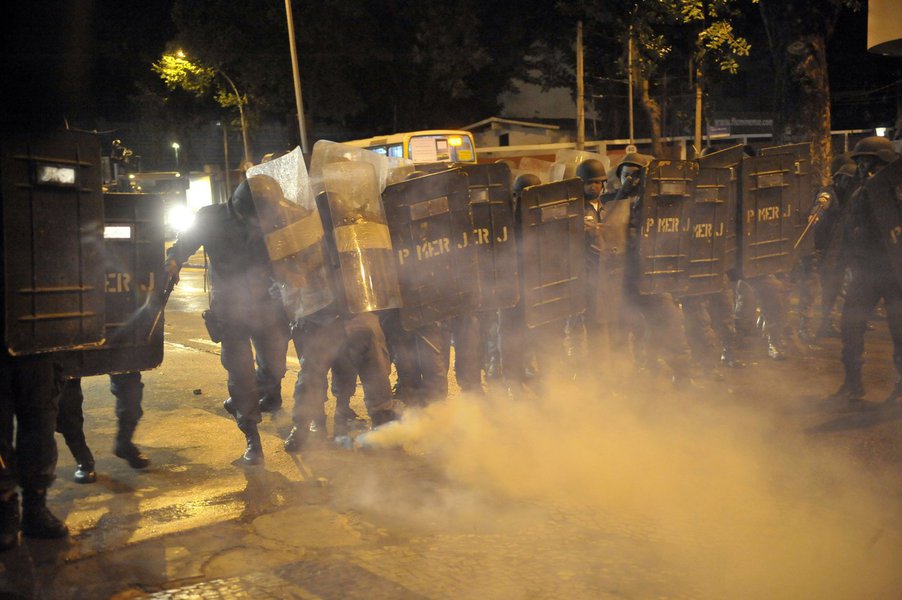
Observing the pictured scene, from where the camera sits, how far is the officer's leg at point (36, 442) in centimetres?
434

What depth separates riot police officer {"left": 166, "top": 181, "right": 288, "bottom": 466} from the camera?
18.9 feet

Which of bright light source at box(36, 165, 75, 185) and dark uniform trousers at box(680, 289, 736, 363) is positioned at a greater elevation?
bright light source at box(36, 165, 75, 185)

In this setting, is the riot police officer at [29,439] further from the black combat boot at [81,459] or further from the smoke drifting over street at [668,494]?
the smoke drifting over street at [668,494]

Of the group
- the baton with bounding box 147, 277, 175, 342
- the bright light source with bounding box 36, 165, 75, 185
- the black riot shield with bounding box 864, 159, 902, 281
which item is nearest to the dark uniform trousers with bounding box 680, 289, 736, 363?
the black riot shield with bounding box 864, 159, 902, 281

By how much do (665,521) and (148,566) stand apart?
2.46 metres

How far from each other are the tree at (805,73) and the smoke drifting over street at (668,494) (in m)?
10.0

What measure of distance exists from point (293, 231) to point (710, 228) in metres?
3.64

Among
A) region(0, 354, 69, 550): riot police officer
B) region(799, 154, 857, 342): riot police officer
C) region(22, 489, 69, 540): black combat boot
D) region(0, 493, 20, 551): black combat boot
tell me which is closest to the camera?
region(0, 493, 20, 551): black combat boot

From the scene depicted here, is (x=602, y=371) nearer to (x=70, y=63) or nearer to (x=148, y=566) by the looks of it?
(x=148, y=566)

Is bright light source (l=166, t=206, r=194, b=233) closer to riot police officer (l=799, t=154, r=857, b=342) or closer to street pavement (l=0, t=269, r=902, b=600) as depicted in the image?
street pavement (l=0, t=269, r=902, b=600)

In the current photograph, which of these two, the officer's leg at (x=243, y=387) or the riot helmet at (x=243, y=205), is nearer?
the riot helmet at (x=243, y=205)

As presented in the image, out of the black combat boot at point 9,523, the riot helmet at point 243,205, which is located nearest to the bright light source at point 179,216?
the riot helmet at point 243,205

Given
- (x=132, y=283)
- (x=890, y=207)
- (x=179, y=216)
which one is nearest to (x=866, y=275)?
(x=890, y=207)

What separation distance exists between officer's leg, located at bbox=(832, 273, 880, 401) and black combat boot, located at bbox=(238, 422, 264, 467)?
4.35 meters
